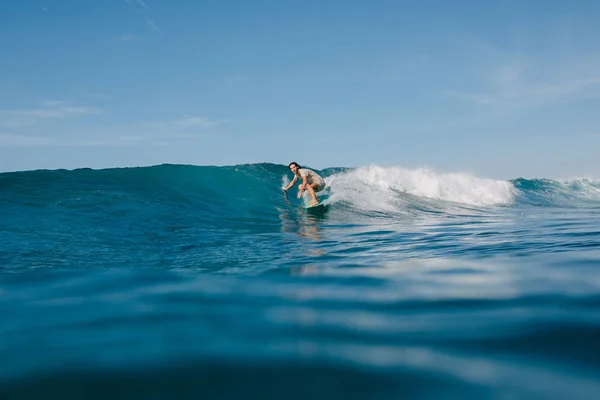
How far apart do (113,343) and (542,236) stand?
18.3 ft

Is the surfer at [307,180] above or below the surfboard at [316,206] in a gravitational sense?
above

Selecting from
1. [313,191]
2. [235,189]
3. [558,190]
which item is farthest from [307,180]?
[558,190]

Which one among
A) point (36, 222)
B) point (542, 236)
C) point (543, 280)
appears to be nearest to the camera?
point (543, 280)

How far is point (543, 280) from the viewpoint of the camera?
3.27 m

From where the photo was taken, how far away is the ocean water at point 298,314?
1712mm

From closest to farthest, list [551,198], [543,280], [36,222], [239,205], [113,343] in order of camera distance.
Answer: [113,343]
[543,280]
[36,222]
[239,205]
[551,198]

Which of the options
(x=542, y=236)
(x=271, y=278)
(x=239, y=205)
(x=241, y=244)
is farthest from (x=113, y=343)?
(x=239, y=205)

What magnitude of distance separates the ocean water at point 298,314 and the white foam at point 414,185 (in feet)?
32.3

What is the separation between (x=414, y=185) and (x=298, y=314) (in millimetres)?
16751

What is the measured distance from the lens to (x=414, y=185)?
61.1 ft

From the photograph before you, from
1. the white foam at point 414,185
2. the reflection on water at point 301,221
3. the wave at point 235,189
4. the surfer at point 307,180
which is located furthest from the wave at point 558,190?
the reflection on water at point 301,221

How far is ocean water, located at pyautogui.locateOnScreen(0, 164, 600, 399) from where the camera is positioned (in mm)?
1712

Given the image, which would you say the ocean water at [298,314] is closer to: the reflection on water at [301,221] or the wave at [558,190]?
the reflection on water at [301,221]

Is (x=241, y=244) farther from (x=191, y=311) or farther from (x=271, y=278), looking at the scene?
(x=191, y=311)
